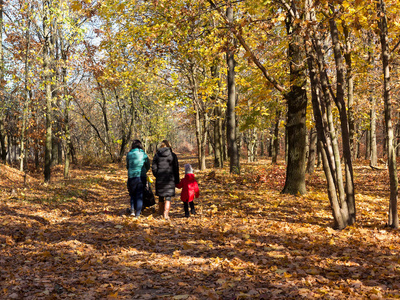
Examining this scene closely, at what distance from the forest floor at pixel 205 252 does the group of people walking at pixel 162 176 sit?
0.53m

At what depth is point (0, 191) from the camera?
13.1 meters

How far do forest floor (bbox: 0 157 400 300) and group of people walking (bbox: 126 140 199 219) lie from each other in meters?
0.53

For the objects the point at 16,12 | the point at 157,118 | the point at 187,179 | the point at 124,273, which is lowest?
the point at 124,273

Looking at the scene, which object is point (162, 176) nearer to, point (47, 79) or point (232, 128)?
point (232, 128)

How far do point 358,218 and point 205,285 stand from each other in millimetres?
5160

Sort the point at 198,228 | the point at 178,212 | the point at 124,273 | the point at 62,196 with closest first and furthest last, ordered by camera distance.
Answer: the point at 124,273, the point at 198,228, the point at 178,212, the point at 62,196

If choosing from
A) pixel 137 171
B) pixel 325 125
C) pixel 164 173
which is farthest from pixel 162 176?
pixel 325 125

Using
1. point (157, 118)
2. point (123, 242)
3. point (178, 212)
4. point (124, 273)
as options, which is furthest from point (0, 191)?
point (157, 118)

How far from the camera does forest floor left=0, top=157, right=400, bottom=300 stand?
173 inches

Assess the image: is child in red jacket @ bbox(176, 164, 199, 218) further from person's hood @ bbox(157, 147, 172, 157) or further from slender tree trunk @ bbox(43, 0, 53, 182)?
slender tree trunk @ bbox(43, 0, 53, 182)

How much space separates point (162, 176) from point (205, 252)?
2978mm

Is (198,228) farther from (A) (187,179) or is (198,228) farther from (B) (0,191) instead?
(B) (0,191)

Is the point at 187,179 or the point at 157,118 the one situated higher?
the point at 157,118

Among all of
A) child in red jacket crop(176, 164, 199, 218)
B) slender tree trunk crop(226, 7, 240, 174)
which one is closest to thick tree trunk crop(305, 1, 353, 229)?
child in red jacket crop(176, 164, 199, 218)
